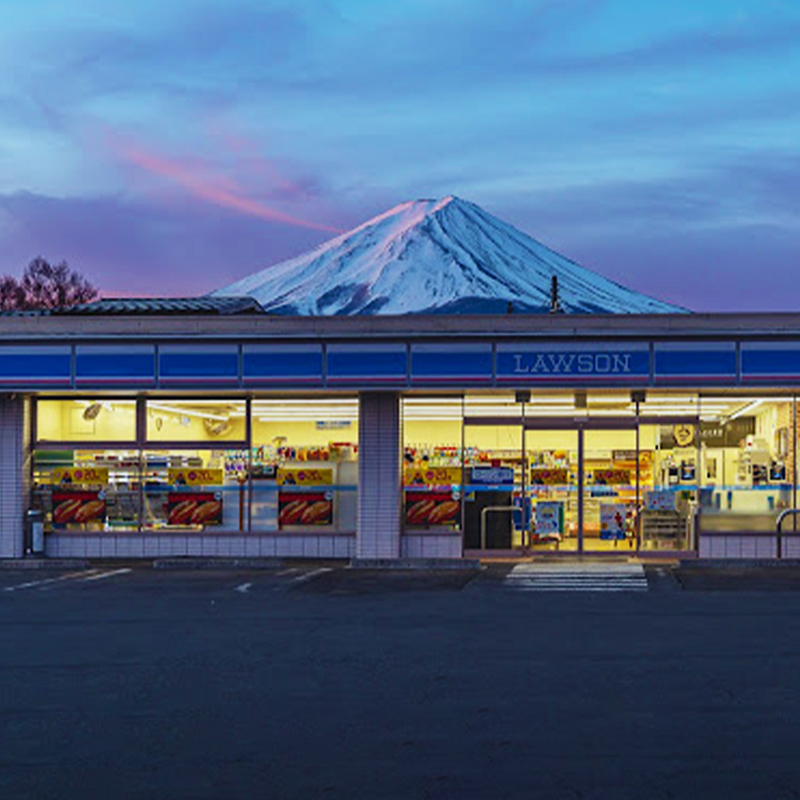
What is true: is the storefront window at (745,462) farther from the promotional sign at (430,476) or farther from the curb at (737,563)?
the promotional sign at (430,476)

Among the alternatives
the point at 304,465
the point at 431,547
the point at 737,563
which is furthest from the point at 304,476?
the point at 737,563

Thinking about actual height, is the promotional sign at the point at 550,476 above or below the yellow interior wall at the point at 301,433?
below

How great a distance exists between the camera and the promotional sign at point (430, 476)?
2652 centimetres

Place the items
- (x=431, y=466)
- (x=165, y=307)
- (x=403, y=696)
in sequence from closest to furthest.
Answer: (x=403, y=696), (x=431, y=466), (x=165, y=307)

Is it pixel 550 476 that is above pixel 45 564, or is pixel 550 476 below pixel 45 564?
above

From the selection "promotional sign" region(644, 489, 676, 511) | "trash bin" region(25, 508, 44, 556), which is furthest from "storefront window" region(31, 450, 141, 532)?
"promotional sign" region(644, 489, 676, 511)

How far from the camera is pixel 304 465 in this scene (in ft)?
88.8

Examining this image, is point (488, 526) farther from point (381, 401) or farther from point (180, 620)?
point (180, 620)

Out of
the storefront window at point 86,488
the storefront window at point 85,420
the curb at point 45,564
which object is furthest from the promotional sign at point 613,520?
the curb at point 45,564

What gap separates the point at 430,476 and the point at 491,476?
42.8 inches

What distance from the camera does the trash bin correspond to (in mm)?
26922

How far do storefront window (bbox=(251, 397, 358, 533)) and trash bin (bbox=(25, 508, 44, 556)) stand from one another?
378 cm

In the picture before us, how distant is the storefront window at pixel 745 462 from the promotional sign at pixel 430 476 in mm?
4366

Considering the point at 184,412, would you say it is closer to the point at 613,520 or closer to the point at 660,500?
the point at 613,520
